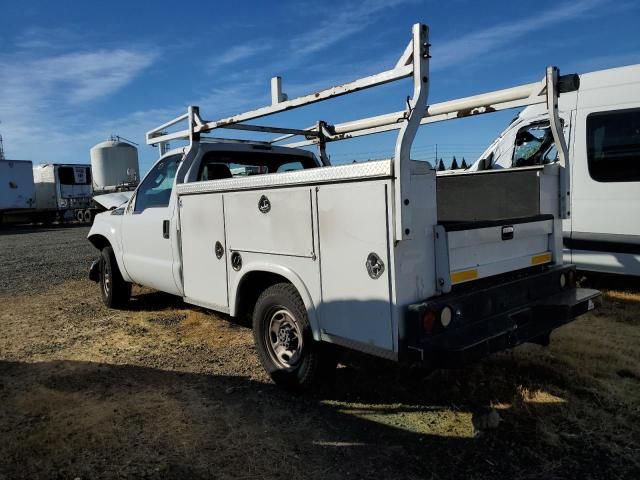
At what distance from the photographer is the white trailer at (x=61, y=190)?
2725cm

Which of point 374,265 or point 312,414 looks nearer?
point 374,265

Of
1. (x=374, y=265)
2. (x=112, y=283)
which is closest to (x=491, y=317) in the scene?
(x=374, y=265)

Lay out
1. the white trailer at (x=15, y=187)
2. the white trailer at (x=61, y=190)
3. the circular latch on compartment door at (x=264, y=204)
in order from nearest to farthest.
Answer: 1. the circular latch on compartment door at (x=264, y=204)
2. the white trailer at (x=15, y=187)
3. the white trailer at (x=61, y=190)

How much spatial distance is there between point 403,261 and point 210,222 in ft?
6.66

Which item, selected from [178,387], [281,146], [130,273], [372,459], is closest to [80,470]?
[178,387]

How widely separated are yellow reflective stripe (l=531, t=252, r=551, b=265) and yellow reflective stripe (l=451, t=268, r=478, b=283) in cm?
79

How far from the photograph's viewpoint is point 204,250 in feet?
14.6

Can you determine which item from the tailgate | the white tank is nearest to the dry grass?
the tailgate

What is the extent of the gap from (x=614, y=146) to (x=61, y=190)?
27.3m

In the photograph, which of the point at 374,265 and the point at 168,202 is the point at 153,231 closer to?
the point at 168,202

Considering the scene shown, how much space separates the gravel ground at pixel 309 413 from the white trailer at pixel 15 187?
23.3 m

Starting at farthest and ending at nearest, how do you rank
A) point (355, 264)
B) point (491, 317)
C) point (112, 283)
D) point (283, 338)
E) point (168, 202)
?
point (112, 283) < point (168, 202) < point (283, 338) < point (491, 317) < point (355, 264)

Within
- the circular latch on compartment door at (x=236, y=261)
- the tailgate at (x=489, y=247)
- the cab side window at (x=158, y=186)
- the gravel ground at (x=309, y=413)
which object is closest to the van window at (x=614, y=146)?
the gravel ground at (x=309, y=413)

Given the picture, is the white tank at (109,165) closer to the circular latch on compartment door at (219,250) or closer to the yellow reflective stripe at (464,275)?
the circular latch on compartment door at (219,250)
